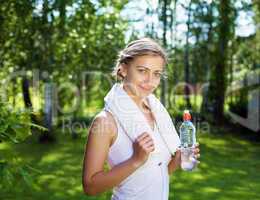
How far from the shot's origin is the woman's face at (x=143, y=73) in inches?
81.4

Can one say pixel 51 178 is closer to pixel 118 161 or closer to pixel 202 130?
pixel 118 161

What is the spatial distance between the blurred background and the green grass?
0.01 metres

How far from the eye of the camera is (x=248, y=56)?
15.8 m

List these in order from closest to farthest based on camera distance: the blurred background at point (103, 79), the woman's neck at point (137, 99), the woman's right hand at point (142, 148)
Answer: the woman's right hand at point (142, 148), the woman's neck at point (137, 99), the blurred background at point (103, 79)

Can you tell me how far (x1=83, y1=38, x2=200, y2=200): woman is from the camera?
6.26ft

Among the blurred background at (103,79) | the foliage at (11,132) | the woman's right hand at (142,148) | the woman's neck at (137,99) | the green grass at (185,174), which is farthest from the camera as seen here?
the blurred background at (103,79)

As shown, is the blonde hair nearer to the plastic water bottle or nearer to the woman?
the woman

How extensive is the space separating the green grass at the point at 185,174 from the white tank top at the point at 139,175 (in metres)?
2.49

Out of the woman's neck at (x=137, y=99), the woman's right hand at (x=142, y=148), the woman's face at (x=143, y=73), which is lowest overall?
the woman's right hand at (x=142, y=148)

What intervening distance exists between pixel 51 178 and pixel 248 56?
10.3 m

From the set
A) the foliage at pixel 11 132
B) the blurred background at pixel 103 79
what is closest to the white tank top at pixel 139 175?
the foliage at pixel 11 132

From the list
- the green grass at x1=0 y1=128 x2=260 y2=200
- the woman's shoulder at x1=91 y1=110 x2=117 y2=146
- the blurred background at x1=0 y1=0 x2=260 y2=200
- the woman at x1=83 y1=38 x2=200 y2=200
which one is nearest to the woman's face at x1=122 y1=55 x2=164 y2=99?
the woman at x1=83 y1=38 x2=200 y2=200

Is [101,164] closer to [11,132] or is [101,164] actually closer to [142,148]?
[142,148]

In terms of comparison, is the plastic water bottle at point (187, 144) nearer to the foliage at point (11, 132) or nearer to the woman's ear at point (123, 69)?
the woman's ear at point (123, 69)
